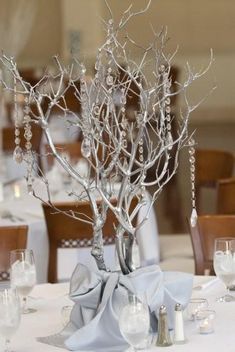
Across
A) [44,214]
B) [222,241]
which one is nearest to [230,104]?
[44,214]

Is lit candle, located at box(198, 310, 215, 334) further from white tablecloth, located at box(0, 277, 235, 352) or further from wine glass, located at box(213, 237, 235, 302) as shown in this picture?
wine glass, located at box(213, 237, 235, 302)

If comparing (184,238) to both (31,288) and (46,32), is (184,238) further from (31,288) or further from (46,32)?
(46,32)

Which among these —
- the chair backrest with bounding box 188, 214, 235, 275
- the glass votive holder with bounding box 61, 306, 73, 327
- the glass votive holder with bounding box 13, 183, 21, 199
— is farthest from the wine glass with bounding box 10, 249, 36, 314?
the glass votive holder with bounding box 13, 183, 21, 199

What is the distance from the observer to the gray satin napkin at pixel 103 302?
3.16 meters

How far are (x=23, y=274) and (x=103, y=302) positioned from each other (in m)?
0.54

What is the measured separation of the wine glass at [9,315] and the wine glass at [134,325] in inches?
11.8

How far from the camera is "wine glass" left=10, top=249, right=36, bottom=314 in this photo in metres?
3.64

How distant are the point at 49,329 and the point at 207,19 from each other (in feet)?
38.4

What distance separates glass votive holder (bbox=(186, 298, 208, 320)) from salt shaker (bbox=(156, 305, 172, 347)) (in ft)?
0.84

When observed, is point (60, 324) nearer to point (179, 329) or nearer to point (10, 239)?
point (179, 329)

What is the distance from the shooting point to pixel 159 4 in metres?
14.8

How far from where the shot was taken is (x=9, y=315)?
10.1ft

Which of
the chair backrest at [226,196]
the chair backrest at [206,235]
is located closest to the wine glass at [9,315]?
the chair backrest at [206,235]

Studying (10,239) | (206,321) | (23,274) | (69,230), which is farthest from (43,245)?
(206,321)
